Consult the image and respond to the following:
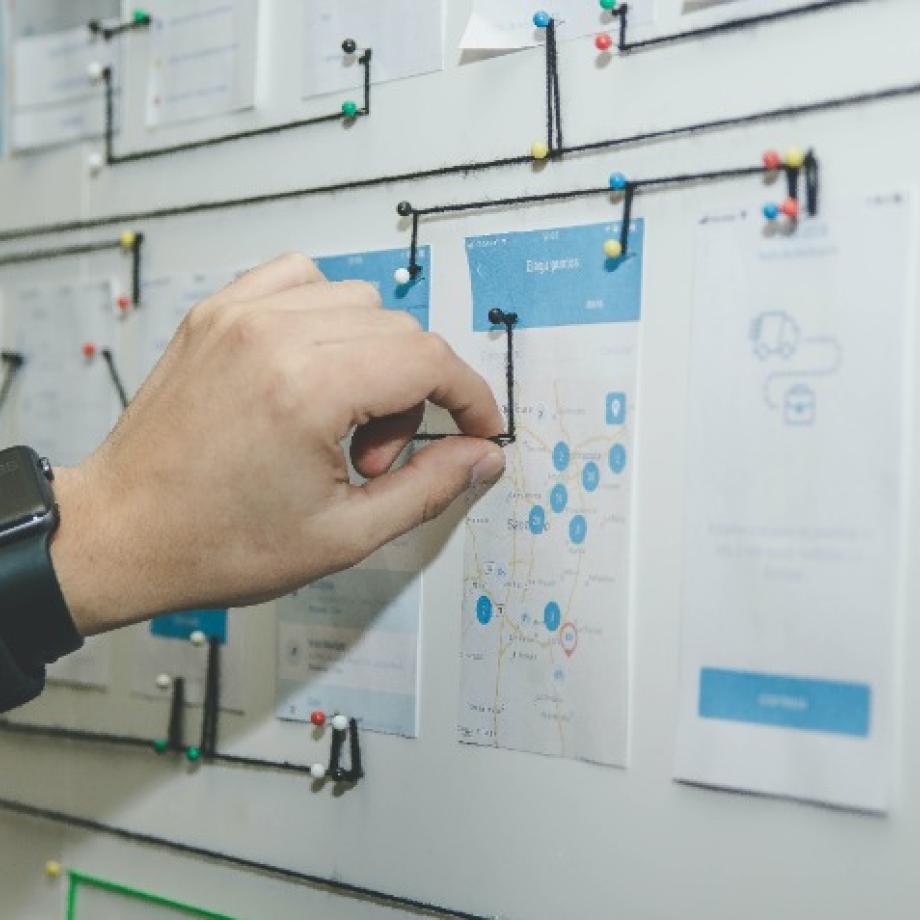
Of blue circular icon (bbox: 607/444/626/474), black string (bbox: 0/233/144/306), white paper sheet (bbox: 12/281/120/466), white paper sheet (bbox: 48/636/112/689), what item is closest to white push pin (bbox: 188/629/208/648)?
white paper sheet (bbox: 48/636/112/689)

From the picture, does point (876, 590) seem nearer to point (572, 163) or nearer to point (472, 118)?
point (572, 163)

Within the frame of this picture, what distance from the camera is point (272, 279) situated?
0.90m

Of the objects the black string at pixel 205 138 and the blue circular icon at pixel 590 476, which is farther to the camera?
the black string at pixel 205 138

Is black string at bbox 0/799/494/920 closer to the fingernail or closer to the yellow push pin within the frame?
the fingernail

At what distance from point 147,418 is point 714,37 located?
506 millimetres

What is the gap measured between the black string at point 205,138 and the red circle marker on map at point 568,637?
495mm

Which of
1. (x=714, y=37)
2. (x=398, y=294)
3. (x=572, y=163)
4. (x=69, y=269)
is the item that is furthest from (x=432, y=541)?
(x=69, y=269)

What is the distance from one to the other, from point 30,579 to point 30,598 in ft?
0.05

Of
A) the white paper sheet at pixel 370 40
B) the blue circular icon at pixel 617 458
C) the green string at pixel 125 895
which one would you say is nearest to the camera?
the blue circular icon at pixel 617 458

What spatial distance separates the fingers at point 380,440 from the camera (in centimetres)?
92

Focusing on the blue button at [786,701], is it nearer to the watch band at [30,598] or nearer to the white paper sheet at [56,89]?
the watch band at [30,598]

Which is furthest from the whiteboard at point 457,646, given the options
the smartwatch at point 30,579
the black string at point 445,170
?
the smartwatch at point 30,579

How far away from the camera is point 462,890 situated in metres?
0.93

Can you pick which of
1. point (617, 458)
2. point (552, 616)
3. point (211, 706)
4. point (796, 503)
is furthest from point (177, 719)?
point (796, 503)
